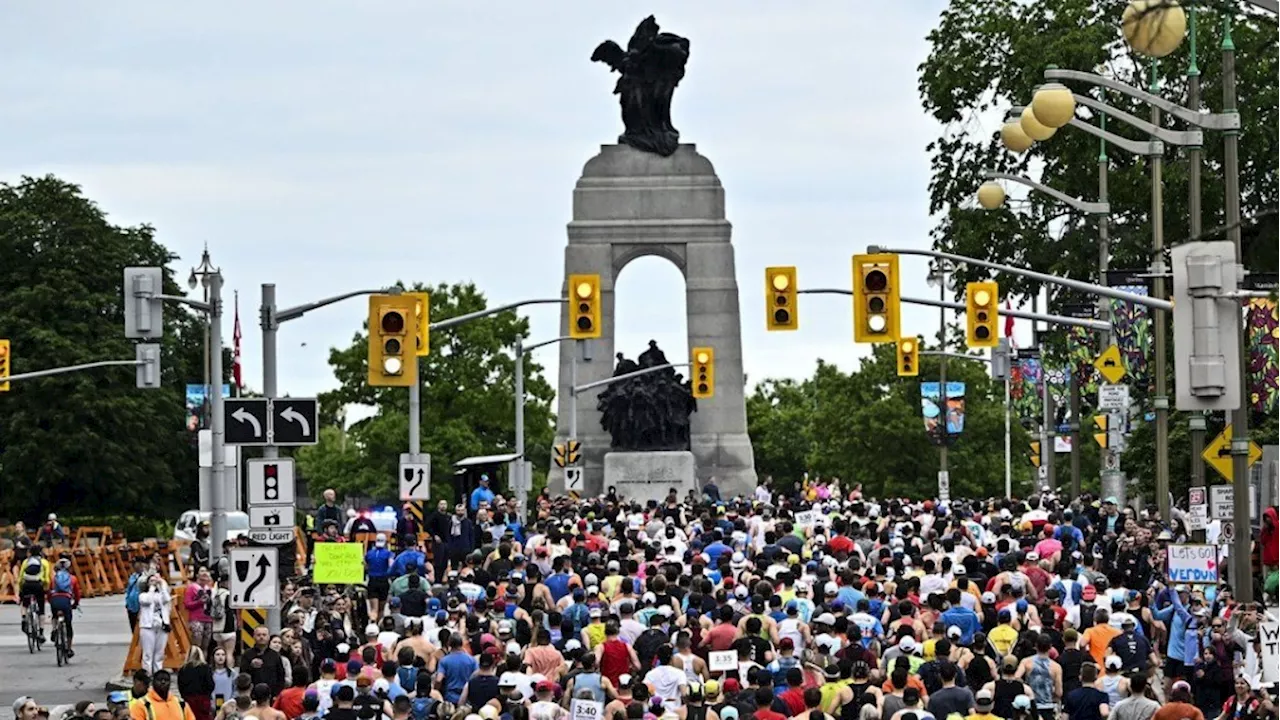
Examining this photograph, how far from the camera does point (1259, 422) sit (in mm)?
50125

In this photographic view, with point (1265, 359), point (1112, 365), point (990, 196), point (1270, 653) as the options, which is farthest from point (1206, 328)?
point (1112, 365)

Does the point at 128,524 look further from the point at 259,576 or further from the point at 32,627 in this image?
the point at 259,576

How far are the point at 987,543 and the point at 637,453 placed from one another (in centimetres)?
3898

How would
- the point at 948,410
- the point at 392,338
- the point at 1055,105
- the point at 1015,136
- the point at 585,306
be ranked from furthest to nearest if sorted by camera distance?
1. the point at 948,410
2. the point at 585,306
3. the point at 392,338
4. the point at 1015,136
5. the point at 1055,105

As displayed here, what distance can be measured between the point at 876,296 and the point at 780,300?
4101mm

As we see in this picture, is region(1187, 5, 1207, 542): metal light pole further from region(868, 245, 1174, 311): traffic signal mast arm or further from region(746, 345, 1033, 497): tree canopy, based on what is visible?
region(746, 345, 1033, 497): tree canopy

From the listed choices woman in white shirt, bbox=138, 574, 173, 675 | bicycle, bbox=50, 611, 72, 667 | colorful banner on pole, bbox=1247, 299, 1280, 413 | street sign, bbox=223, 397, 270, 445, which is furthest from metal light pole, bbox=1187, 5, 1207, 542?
bicycle, bbox=50, 611, 72, 667

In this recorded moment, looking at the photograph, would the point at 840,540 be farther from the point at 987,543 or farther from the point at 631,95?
the point at 631,95

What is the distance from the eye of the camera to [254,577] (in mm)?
24875

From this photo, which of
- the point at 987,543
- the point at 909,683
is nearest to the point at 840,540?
the point at 987,543

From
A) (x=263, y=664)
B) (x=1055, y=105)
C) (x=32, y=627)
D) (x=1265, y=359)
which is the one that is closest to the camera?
(x=1055, y=105)

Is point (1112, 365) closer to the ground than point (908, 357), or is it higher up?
closer to the ground

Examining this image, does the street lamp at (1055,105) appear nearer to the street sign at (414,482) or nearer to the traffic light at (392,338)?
the traffic light at (392,338)

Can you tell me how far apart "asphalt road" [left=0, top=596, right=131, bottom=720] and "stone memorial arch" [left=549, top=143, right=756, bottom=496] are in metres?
31.0
